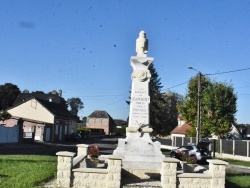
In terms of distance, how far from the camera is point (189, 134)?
53.1m

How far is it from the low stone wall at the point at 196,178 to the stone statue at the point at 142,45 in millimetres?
6484

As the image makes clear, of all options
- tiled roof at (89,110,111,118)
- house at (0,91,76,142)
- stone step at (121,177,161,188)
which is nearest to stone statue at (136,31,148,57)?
stone step at (121,177,161,188)

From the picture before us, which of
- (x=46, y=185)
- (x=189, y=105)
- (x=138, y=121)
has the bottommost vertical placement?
(x=46, y=185)

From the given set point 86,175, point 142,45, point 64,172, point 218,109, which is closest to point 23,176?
point 64,172

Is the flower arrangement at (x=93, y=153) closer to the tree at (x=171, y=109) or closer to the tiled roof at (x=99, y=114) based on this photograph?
the tree at (x=171, y=109)

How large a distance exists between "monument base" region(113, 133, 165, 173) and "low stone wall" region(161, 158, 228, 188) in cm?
261

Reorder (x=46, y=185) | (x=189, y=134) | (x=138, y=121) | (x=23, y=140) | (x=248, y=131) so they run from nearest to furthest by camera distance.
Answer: (x=46, y=185), (x=138, y=121), (x=23, y=140), (x=189, y=134), (x=248, y=131)

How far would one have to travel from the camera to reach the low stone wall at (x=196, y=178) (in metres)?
11.6

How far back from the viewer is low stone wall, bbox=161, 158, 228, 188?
38.1 ft

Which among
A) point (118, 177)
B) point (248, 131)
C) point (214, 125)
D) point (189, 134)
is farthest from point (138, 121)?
point (248, 131)

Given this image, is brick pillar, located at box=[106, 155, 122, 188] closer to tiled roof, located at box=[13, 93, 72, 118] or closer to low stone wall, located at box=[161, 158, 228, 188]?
low stone wall, located at box=[161, 158, 228, 188]

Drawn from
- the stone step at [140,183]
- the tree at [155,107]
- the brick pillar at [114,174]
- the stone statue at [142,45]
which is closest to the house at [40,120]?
the tree at [155,107]

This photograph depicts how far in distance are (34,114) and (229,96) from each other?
2898cm

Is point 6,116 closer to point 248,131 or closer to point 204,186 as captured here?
point 204,186
